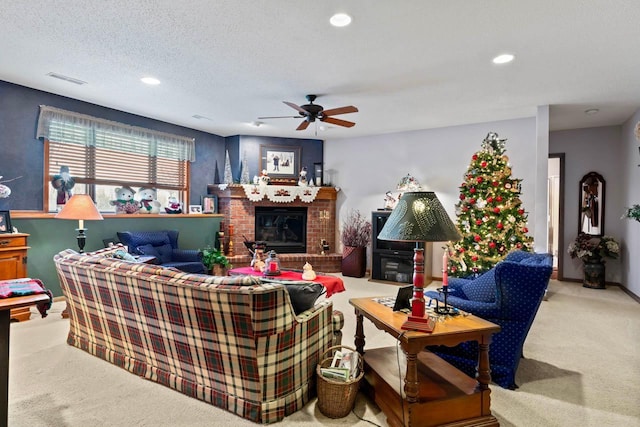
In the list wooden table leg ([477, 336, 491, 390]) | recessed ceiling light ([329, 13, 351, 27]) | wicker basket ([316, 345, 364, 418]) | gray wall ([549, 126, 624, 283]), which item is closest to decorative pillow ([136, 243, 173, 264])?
wicker basket ([316, 345, 364, 418])

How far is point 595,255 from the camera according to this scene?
5922 millimetres

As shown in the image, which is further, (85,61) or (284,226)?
(284,226)

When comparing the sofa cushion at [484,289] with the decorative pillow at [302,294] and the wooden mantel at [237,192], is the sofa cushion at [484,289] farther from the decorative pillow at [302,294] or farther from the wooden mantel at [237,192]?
the wooden mantel at [237,192]

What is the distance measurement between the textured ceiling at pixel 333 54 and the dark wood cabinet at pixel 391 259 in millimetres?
1979

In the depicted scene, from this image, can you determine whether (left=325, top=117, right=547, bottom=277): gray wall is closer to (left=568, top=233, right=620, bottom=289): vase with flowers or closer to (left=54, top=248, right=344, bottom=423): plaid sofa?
(left=568, top=233, right=620, bottom=289): vase with flowers

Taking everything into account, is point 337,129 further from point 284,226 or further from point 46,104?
point 46,104

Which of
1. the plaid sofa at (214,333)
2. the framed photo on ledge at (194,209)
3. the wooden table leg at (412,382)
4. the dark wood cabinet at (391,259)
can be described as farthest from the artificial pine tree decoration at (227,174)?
the wooden table leg at (412,382)

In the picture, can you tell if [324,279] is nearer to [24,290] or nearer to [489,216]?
[489,216]

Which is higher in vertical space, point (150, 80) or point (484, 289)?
point (150, 80)

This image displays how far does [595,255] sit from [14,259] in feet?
26.0

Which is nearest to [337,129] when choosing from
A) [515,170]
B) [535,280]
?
[515,170]

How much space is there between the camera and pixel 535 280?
7.75 feet

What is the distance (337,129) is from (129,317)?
468 cm

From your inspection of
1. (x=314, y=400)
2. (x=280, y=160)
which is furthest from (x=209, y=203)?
(x=314, y=400)
